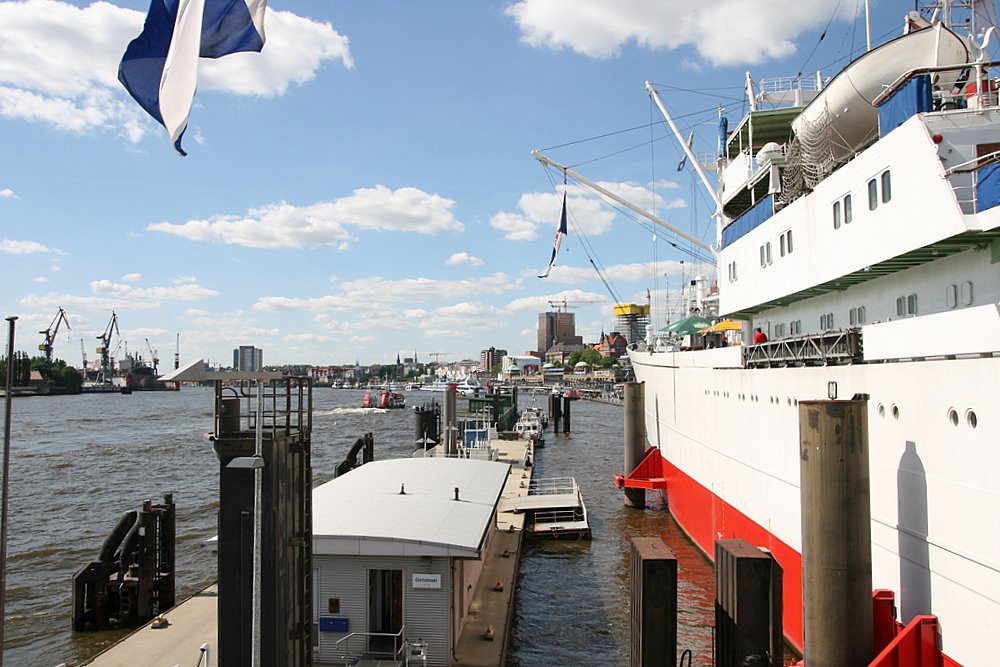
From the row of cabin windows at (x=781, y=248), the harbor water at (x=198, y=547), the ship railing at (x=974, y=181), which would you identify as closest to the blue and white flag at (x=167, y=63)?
the ship railing at (x=974, y=181)

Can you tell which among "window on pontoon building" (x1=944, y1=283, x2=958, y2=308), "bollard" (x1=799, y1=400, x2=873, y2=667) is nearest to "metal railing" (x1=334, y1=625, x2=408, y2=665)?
"bollard" (x1=799, y1=400, x2=873, y2=667)

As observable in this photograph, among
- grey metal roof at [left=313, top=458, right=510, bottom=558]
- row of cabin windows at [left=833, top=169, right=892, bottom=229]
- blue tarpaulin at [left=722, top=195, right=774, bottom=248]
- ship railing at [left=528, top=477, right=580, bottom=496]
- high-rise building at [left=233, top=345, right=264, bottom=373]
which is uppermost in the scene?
blue tarpaulin at [left=722, top=195, right=774, bottom=248]

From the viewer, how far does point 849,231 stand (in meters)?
13.5

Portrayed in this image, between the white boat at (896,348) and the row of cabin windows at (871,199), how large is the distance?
37 mm

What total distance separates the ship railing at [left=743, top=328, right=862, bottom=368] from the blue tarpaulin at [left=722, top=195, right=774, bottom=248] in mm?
4848

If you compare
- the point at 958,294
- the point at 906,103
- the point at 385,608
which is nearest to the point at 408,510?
the point at 385,608

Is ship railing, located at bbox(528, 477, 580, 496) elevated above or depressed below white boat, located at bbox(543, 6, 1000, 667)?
below

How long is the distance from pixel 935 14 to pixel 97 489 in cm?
3967

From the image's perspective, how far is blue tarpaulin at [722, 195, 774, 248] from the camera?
19219mm

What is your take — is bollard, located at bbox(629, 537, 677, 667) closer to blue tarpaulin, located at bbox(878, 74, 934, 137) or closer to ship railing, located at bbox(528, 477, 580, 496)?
blue tarpaulin, located at bbox(878, 74, 934, 137)

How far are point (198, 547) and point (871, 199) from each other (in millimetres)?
23549

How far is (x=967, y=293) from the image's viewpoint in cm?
1082

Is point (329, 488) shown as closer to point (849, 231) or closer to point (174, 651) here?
point (174, 651)

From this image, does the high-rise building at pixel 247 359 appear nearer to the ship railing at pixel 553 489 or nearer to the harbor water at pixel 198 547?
the harbor water at pixel 198 547
